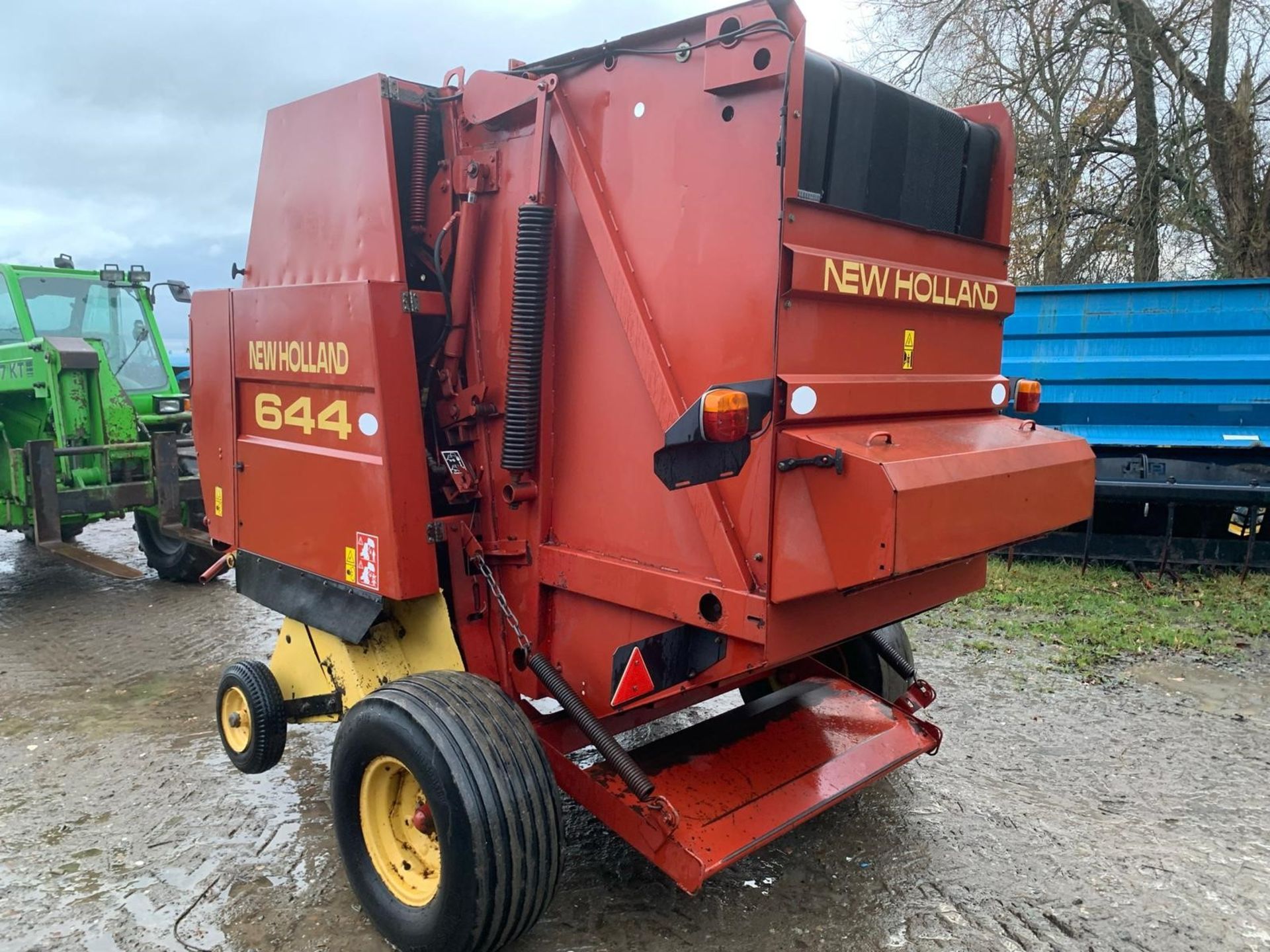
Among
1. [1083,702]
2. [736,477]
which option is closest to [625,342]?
[736,477]

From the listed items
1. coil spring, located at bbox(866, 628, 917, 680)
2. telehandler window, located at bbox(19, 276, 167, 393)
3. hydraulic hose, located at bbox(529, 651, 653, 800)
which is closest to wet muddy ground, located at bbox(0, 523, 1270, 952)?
coil spring, located at bbox(866, 628, 917, 680)

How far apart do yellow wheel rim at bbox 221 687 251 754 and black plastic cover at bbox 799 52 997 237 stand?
9.27 ft

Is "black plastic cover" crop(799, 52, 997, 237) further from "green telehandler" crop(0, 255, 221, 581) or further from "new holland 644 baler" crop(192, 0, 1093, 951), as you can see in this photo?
"green telehandler" crop(0, 255, 221, 581)

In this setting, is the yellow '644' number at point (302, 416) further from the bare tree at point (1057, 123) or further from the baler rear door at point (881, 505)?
the bare tree at point (1057, 123)

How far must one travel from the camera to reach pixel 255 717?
344cm

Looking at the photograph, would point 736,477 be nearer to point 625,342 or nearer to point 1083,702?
point 625,342

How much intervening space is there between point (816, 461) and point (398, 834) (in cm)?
175

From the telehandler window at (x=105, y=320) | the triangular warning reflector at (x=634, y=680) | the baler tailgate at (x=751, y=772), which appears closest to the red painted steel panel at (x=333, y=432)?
the triangular warning reflector at (x=634, y=680)

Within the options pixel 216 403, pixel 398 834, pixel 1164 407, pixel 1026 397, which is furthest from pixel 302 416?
pixel 1164 407

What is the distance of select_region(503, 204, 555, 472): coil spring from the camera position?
2.72m

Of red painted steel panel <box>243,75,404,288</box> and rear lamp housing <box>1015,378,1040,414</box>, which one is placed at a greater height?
red painted steel panel <box>243,75,404,288</box>

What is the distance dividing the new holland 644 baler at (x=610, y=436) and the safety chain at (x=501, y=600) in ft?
0.05

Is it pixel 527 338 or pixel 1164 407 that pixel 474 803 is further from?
pixel 1164 407

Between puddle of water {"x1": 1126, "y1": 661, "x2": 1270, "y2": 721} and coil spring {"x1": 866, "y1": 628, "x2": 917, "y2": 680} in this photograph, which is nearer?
coil spring {"x1": 866, "y1": 628, "x2": 917, "y2": 680}
